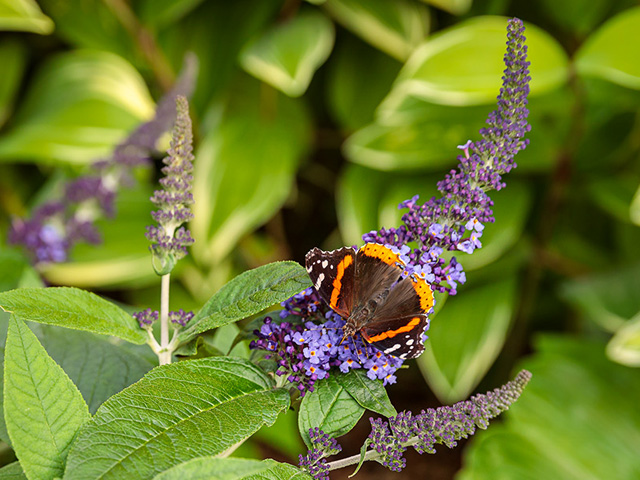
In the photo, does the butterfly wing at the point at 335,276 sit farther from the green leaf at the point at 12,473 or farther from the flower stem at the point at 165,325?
the green leaf at the point at 12,473

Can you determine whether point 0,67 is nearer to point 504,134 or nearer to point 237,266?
point 237,266

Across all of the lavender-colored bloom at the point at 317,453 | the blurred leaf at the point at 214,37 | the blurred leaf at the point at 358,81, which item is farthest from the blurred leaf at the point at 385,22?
the lavender-colored bloom at the point at 317,453

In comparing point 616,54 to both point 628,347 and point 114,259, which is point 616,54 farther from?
point 114,259

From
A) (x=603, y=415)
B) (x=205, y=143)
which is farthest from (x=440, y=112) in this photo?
(x=603, y=415)

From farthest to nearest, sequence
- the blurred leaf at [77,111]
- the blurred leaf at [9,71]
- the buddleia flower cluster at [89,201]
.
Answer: the blurred leaf at [9,71], the blurred leaf at [77,111], the buddleia flower cluster at [89,201]

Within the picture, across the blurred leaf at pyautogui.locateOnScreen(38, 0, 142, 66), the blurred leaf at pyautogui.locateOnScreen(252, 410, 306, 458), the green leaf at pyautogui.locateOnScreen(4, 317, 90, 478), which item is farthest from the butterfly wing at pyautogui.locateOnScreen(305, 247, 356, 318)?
the blurred leaf at pyautogui.locateOnScreen(38, 0, 142, 66)

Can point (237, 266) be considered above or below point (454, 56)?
below

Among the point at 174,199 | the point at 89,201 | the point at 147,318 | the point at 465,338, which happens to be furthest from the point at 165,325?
the point at 465,338
